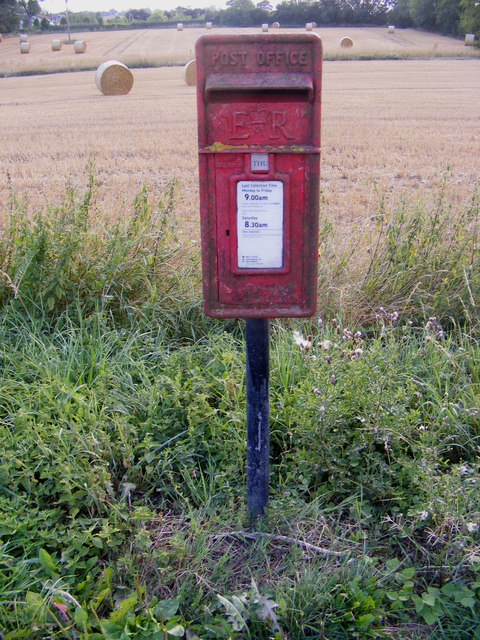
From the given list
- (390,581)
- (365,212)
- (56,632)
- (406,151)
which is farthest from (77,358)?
(406,151)

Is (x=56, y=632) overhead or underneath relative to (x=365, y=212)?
underneath

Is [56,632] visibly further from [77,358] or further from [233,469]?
[77,358]

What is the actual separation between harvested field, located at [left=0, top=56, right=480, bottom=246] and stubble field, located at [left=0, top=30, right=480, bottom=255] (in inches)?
0.9

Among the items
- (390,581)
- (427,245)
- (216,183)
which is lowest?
(390,581)

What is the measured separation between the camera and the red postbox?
1.63 metres

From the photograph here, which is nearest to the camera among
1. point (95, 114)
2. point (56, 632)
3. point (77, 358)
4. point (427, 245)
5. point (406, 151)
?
point (56, 632)

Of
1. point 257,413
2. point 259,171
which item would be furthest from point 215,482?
point 259,171

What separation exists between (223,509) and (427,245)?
87.4 inches

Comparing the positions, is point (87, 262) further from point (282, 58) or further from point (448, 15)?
point (448, 15)

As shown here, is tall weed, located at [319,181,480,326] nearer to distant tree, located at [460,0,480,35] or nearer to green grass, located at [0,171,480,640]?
green grass, located at [0,171,480,640]

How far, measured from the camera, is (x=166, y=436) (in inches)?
94.8

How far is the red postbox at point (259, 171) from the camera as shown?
5.34 feet

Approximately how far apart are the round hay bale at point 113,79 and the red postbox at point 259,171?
18890 millimetres

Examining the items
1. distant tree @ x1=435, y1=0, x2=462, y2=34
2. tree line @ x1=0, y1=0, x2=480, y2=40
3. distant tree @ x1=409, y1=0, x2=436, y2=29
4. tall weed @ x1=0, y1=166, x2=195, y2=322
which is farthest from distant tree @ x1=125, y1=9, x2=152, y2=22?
tall weed @ x1=0, y1=166, x2=195, y2=322
